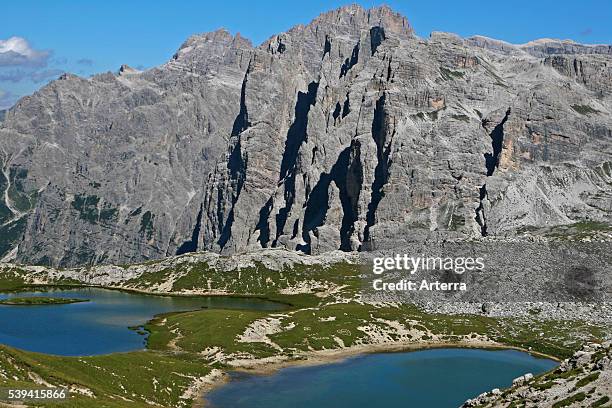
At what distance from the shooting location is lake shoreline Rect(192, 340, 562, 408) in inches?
4163

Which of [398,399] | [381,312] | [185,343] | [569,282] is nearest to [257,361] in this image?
[185,343]

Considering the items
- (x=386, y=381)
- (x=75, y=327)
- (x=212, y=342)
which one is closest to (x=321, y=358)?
(x=386, y=381)

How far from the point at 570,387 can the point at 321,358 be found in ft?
263

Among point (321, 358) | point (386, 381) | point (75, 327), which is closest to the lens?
point (386, 381)

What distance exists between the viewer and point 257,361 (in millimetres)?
121562

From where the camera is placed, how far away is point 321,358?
129 metres

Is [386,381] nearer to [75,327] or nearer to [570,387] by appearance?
[570,387]

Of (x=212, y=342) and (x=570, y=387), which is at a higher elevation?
(x=570, y=387)

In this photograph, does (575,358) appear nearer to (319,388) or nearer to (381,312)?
(319,388)

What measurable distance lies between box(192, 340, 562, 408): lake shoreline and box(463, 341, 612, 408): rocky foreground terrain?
48065 millimetres

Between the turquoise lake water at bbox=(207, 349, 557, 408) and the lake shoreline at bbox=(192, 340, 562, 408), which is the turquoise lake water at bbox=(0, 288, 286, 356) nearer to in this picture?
the lake shoreline at bbox=(192, 340, 562, 408)

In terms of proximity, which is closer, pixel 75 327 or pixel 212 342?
pixel 212 342

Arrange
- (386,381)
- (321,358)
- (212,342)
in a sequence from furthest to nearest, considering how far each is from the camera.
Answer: (212,342), (321,358), (386,381)

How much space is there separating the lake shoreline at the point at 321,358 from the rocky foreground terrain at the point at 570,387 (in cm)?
4806
